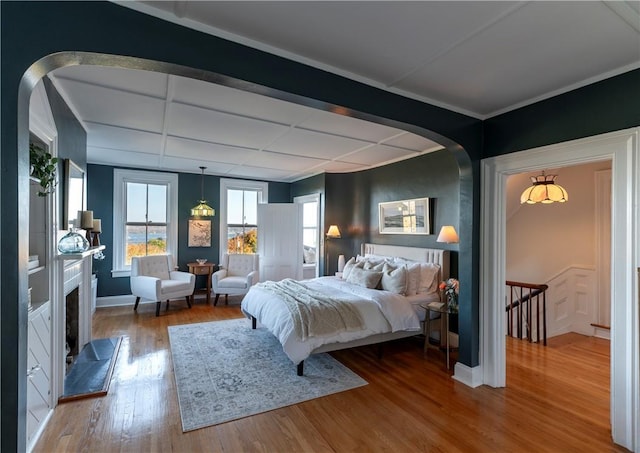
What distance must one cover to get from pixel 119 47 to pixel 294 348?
2.68m

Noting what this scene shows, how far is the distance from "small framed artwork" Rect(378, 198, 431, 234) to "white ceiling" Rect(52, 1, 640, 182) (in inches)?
38.6

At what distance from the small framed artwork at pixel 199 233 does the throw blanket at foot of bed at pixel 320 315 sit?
3631 mm

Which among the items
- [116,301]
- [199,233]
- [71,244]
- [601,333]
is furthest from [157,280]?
[601,333]

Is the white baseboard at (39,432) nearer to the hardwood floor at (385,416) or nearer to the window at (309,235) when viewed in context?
the hardwood floor at (385,416)

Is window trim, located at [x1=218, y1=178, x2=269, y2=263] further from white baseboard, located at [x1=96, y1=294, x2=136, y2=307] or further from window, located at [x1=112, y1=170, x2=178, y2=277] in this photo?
white baseboard, located at [x1=96, y1=294, x2=136, y2=307]

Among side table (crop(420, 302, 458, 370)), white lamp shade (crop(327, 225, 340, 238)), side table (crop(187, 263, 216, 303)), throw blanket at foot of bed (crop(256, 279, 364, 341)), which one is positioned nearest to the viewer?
throw blanket at foot of bed (crop(256, 279, 364, 341))

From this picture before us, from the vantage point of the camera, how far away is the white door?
20.9ft

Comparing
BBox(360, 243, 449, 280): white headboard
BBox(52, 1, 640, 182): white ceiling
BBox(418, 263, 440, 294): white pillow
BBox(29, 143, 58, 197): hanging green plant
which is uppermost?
BBox(52, 1, 640, 182): white ceiling

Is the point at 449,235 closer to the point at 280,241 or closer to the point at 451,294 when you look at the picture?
the point at 451,294

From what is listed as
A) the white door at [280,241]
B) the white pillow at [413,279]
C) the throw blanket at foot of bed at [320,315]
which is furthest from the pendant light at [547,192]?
the white door at [280,241]

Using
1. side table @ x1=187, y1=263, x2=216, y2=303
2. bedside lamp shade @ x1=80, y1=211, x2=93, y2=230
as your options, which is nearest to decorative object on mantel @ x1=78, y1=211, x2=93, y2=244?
bedside lamp shade @ x1=80, y1=211, x2=93, y2=230

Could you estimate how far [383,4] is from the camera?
1.55 m

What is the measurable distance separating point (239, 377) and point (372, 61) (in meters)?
3.05

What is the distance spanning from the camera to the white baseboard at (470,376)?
2.96 m
